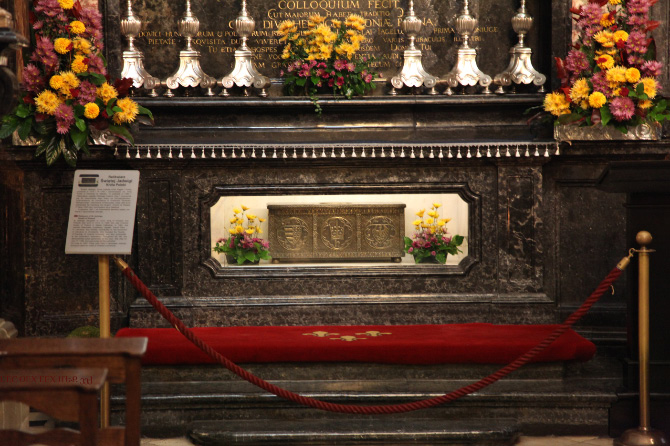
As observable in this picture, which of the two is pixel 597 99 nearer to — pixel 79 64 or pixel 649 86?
pixel 649 86

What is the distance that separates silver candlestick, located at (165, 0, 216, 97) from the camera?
5773 mm

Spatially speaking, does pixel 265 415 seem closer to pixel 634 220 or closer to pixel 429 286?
pixel 429 286

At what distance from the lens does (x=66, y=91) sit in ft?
17.4

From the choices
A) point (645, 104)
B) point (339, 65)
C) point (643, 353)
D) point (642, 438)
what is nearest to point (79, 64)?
point (339, 65)

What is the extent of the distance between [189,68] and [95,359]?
3045mm

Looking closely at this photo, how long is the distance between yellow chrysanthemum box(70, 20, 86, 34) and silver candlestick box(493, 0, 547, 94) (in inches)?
110

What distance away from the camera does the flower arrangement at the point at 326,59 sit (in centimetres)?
568

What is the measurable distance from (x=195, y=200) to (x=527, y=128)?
2327mm

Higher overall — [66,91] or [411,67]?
[411,67]

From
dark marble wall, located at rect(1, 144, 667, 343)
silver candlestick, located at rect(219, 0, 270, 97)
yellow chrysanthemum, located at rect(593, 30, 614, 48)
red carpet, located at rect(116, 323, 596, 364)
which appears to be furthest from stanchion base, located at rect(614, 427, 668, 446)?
silver candlestick, located at rect(219, 0, 270, 97)

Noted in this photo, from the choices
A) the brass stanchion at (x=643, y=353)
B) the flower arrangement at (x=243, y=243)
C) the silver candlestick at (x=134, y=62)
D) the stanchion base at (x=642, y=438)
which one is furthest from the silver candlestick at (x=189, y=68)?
the stanchion base at (x=642, y=438)

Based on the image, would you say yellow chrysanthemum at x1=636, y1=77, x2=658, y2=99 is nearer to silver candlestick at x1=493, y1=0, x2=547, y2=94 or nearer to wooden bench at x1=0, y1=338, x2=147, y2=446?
silver candlestick at x1=493, y1=0, x2=547, y2=94

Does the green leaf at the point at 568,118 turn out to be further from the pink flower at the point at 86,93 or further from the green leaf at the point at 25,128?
the green leaf at the point at 25,128

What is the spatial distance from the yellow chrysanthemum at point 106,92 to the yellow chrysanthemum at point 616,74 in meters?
3.17
